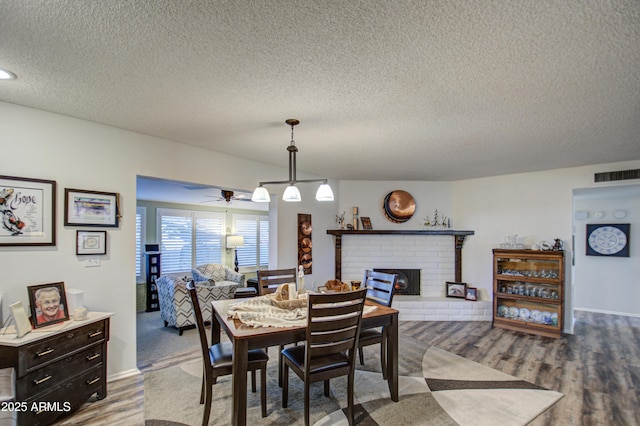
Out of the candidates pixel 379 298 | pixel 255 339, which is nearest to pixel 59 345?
pixel 255 339

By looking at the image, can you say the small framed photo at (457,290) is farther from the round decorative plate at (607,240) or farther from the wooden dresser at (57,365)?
the wooden dresser at (57,365)

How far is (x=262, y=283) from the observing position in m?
3.32

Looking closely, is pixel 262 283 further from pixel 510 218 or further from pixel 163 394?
pixel 510 218

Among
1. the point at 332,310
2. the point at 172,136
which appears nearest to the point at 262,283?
the point at 332,310

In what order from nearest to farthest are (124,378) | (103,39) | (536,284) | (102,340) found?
(103,39)
(102,340)
(124,378)
(536,284)

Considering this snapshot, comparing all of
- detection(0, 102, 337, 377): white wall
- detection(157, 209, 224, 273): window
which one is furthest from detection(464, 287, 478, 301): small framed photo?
detection(157, 209, 224, 273): window

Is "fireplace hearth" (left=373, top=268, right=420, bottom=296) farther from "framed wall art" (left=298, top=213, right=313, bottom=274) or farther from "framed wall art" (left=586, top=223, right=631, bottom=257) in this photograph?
"framed wall art" (left=586, top=223, right=631, bottom=257)

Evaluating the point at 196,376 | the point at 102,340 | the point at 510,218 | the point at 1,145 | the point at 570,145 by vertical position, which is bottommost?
the point at 196,376

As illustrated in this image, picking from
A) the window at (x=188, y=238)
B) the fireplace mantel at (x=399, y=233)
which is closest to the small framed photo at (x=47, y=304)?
the fireplace mantel at (x=399, y=233)

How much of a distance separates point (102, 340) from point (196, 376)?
0.93m

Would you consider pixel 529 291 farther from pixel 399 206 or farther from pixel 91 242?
pixel 91 242

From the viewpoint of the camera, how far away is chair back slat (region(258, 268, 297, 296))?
3316mm

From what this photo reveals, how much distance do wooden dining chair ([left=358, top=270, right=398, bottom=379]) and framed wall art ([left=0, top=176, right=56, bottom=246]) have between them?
2.83 metres

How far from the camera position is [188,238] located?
7.45 metres
